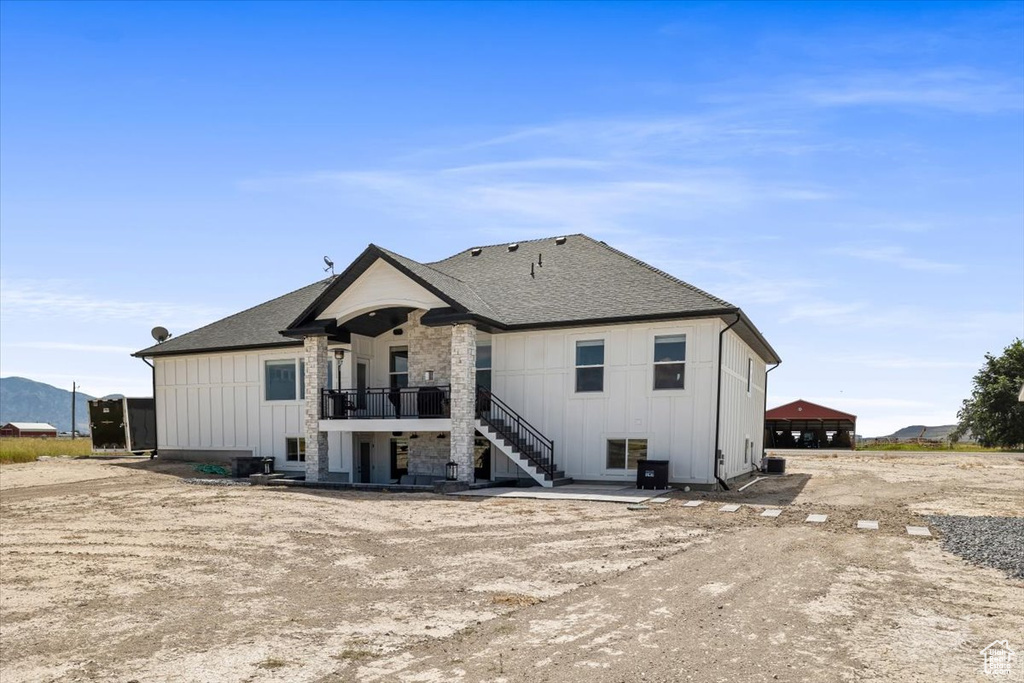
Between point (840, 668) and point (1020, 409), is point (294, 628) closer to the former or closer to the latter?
point (840, 668)

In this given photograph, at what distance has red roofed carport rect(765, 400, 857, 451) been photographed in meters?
49.0

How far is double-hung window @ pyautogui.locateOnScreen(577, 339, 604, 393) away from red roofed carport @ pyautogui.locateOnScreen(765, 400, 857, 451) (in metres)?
32.7

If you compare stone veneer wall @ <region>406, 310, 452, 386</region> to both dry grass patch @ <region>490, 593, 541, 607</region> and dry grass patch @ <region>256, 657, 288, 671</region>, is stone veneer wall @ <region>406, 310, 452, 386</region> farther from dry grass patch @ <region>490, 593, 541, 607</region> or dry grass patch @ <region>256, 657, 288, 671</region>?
dry grass patch @ <region>256, 657, 288, 671</region>

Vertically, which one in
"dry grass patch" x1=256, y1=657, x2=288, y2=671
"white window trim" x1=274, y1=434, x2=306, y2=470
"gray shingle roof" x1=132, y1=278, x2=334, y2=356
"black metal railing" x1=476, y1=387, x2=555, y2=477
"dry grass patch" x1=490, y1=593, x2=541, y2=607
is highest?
"gray shingle roof" x1=132, y1=278, x2=334, y2=356

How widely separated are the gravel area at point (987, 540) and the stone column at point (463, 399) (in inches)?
436

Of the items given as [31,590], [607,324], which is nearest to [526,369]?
[607,324]

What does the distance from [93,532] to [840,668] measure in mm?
12555

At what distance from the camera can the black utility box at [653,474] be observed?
18406 mm

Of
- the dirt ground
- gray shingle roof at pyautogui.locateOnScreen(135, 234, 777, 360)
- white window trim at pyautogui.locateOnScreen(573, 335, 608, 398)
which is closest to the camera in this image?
the dirt ground

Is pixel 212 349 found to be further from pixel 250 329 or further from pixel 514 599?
pixel 514 599

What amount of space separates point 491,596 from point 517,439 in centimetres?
1184

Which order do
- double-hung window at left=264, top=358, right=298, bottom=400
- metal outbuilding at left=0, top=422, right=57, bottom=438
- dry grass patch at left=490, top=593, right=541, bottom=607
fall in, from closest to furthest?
dry grass patch at left=490, top=593, right=541, bottom=607, double-hung window at left=264, top=358, right=298, bottom=400, metal outbuilding at left=0, top=422, right=57, bottom=438

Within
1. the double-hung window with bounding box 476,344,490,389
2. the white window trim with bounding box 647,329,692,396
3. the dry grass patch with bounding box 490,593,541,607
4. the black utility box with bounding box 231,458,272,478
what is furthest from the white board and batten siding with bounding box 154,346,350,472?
the dry grass patch with bounding box 490,593,541,607

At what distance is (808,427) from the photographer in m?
50.3
